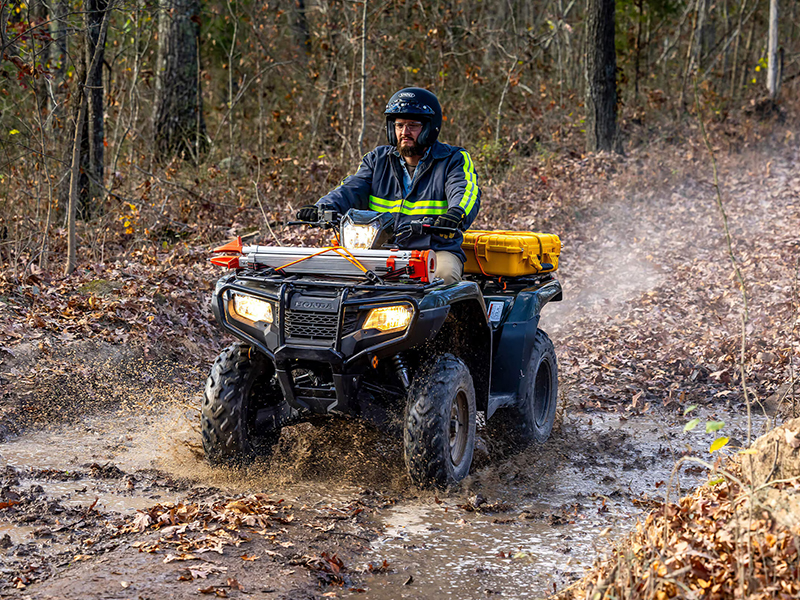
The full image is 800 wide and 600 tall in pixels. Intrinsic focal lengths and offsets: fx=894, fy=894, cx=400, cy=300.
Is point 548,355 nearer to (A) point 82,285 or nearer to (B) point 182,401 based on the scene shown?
(B) point 182,401

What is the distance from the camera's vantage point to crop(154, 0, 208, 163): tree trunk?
13.3 m

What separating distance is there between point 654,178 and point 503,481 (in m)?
9.96

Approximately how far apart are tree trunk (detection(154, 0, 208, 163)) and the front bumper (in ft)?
29.8

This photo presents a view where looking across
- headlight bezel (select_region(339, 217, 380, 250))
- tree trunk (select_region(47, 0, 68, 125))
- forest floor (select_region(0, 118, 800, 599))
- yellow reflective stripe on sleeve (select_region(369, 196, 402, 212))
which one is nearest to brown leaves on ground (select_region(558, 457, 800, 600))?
forest floor (select_region(0, 118, 800, 599))

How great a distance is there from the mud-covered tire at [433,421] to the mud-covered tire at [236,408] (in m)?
0.89

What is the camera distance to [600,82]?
1498 centimetres

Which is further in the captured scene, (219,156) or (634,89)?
(634,89)

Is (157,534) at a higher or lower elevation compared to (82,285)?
lower

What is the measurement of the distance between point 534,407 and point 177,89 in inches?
362

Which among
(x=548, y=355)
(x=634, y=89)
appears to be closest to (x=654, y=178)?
(x=634, y=89)

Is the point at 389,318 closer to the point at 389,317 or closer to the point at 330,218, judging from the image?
the point at 389,317

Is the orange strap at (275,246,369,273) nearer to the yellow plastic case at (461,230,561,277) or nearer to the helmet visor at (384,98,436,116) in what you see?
the helmet visor at (384,98,436,116)

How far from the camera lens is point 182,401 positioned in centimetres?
677

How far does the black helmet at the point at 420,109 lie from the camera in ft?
18.5
